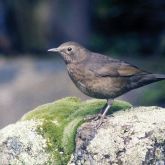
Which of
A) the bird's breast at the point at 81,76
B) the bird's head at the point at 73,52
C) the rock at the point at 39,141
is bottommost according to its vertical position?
the rock at the point at 39,141

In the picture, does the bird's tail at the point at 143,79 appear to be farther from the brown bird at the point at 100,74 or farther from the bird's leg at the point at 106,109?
the bird's leg at the point at 106,109

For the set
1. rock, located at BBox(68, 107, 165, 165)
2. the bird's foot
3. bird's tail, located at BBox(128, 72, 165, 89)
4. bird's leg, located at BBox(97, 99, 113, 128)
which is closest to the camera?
rock, located at BBox(68, 107, 165, 165)

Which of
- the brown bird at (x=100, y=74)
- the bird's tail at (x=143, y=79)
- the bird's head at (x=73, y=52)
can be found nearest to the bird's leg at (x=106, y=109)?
the brown bird at (x=100, y=74)


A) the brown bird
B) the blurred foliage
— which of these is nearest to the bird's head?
the brown bird

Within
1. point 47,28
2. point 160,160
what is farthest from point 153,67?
point 160,160

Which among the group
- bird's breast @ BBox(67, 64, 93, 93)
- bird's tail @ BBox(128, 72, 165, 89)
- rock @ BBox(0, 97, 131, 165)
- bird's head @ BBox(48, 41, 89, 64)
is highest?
bird's head @ BBox(48, 41, 89, 64)

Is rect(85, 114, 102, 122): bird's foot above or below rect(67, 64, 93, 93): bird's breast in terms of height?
below

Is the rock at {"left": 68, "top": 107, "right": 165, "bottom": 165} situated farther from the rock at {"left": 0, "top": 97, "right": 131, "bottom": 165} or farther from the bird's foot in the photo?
the bird's foot

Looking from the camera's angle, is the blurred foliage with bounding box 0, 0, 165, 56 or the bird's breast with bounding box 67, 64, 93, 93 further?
the blurred foliage with bounding box 0, 0, 165, 56
